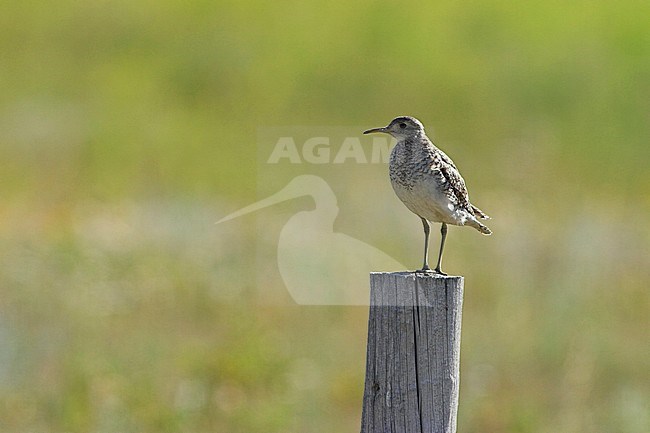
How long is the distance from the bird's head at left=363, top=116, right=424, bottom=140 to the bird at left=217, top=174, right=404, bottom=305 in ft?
9.57

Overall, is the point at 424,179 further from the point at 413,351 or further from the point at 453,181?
the point at 413,351

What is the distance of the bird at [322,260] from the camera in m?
8.47

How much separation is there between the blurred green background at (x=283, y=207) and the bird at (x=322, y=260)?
0.81ft

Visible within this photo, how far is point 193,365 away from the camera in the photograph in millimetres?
7996

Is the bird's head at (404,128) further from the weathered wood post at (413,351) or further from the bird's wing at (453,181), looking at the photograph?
the weathered wood post at (413,351)

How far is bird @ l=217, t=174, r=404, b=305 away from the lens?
8469mm

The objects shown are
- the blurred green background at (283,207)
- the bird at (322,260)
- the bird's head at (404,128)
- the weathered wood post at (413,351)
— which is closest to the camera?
the weathered wood post at (413,351)

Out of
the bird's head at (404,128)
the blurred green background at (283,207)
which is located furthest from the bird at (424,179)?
the blurred green background at (283,207)

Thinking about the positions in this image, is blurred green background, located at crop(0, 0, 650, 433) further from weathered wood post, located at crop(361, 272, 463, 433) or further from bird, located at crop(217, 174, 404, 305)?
weathered wood post, located at crop(361, 272, 463, 433)

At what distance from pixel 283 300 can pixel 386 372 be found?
206 inches

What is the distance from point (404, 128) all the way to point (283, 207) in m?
6.36

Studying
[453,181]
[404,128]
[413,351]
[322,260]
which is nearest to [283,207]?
[322,260]

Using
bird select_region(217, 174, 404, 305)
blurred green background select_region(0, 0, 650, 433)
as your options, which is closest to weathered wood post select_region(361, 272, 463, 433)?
blurred green background select_region(0, 0, 650, 433)

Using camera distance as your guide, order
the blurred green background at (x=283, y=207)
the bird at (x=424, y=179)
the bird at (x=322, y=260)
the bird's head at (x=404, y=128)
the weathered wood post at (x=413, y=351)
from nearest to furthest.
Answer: the weathered wood post at (x=413, y=351), the bird at (x=424, y=179), the bird's head at (x=404, y=128), the blurred green background at (x=283, y=207), the bird at (x=322, y=260)
